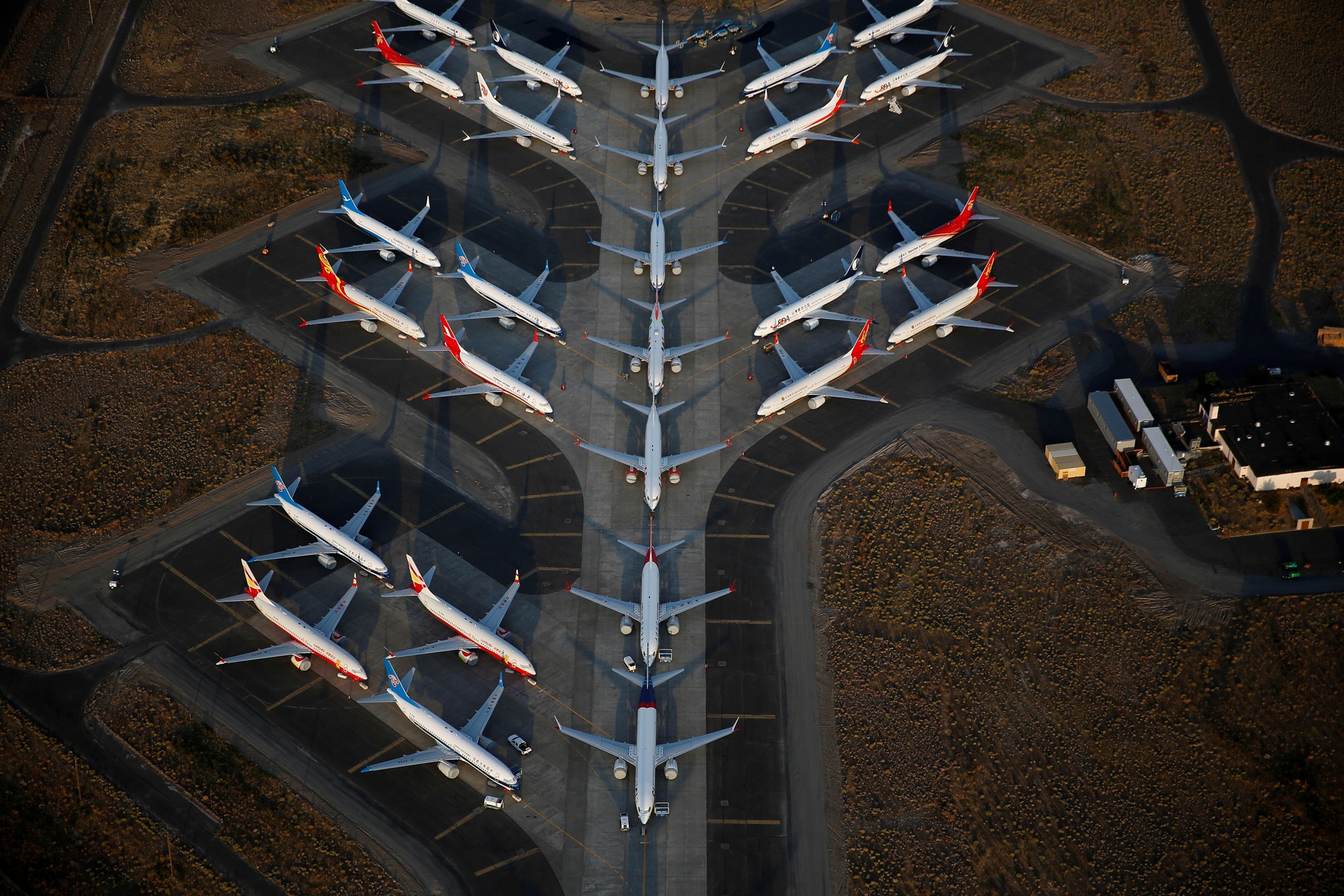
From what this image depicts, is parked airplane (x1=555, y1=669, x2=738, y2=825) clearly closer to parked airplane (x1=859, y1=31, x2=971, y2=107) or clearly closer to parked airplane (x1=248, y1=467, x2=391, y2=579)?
parked airplane (x1=248, y1=467, x2=391, y2=579)

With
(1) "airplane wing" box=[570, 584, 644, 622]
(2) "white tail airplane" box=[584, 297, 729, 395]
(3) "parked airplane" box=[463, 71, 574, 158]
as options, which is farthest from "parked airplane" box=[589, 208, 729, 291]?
(1) "airplane wing" box=[570, 584, 644, 622]

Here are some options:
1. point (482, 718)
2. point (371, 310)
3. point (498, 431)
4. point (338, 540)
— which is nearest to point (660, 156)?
point (371, 310)

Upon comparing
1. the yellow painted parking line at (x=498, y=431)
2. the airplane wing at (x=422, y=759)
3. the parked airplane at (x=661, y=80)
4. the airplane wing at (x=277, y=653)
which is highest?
the parked airplane at (x=661, y=80)

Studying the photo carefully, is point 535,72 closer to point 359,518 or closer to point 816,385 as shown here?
point 816,385

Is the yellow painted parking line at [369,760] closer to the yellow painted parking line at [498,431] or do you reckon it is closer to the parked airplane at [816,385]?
the yellow painted parking line at [498,431]

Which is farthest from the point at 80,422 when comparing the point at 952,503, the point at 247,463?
the point at 952,503

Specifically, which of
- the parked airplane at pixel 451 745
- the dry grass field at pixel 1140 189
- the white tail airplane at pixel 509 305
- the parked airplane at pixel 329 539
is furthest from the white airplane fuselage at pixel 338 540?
the dry grass field at pixel 1140 189

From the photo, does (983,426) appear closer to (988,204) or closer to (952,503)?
(952,503)
